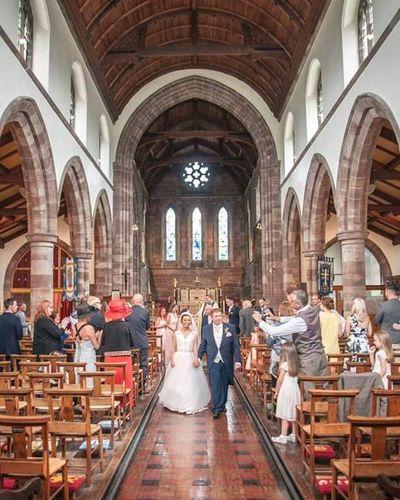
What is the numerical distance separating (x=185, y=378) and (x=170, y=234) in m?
25.3

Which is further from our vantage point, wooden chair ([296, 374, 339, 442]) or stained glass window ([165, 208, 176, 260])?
stained glass window ([165, 208, 176, 260])

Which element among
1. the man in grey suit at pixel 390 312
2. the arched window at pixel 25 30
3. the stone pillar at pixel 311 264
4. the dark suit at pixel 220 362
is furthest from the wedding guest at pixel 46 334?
the stone pillar at pixel 311 264

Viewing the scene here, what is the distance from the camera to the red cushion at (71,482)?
4461 mm

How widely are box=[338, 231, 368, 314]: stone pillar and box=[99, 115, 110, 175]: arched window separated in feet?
32.2

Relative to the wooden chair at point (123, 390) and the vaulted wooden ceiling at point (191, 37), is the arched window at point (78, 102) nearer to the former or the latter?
the vaulted wooden ceiling at point (191, 37)

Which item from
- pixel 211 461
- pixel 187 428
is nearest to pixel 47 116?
pixel 187 428

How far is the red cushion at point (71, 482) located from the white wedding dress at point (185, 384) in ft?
11.3

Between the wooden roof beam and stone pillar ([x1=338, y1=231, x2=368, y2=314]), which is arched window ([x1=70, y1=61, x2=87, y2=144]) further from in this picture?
stone pillar ([x1=338, y1=231, x2=368, y2=314])

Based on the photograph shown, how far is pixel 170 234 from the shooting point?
33.5 m

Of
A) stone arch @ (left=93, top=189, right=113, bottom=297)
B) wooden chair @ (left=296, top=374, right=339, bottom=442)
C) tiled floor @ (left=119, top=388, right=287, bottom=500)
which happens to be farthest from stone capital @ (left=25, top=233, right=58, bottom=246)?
wooden chair @ (left=296, top=374, right=339, bottom=442)

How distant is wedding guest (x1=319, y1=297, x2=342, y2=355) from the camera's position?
7648 millimetres

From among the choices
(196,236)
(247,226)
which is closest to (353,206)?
(247,226)

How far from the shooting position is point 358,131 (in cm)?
1141

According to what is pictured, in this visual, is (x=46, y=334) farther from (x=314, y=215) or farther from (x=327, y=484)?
(x=314, y=215)
